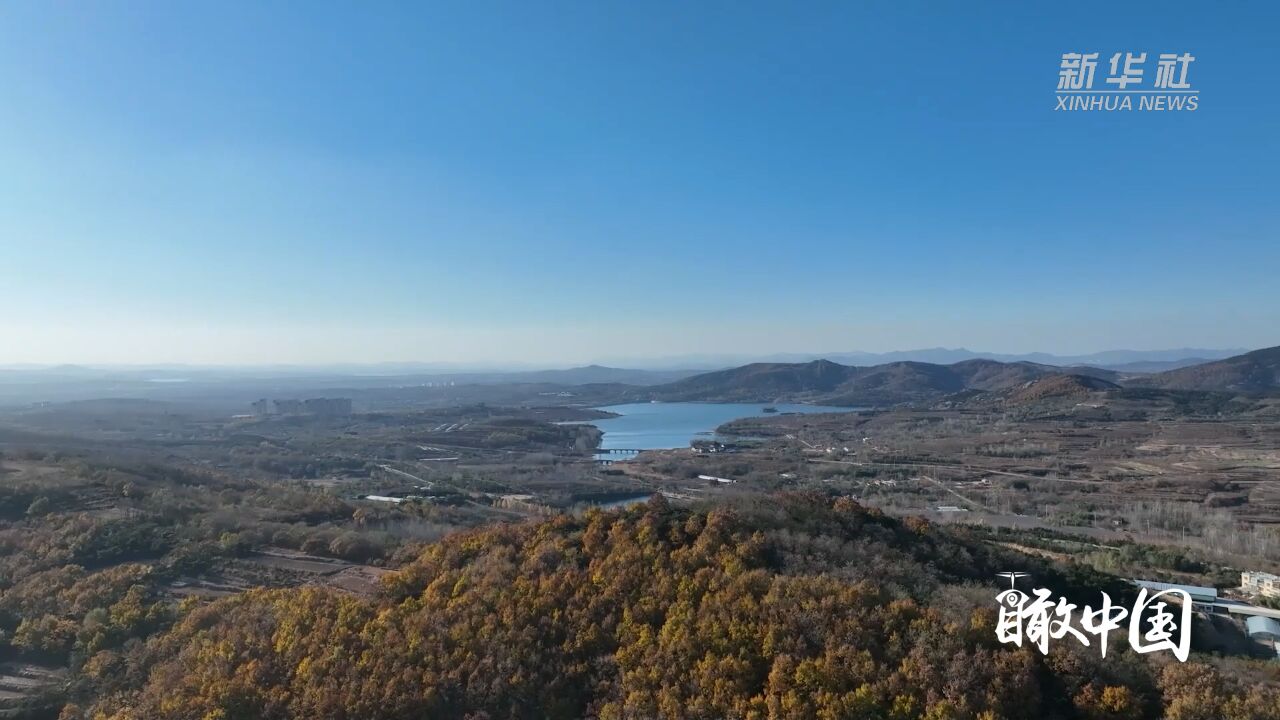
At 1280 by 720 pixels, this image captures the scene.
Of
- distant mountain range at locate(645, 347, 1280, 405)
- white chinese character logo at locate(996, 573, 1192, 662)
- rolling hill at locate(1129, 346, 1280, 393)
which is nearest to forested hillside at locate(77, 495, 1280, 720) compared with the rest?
white chinese character logo at locate(996, 573, 1192, 662)

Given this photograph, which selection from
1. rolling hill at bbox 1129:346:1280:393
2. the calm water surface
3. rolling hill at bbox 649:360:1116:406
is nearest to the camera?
the calm water surface

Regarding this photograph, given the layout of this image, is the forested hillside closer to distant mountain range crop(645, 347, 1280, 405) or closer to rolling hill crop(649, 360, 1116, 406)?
distant mountain range crop(645, 347, 1280, 405)

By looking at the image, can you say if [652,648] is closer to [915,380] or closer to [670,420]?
[670,420]

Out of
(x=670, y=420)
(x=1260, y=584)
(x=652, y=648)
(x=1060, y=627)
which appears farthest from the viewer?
(x=670, y=420)

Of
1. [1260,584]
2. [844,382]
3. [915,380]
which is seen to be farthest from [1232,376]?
[1260,584]

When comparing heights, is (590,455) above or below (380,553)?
below

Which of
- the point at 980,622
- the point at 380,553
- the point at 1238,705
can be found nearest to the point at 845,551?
the point at 980,622

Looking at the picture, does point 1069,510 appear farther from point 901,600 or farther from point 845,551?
point 901,600
